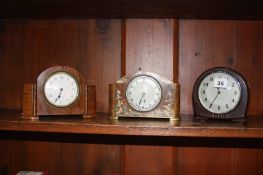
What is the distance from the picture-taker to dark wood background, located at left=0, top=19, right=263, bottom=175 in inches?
42.7

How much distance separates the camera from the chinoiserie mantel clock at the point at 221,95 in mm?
911

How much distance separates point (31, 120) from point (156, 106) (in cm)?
38

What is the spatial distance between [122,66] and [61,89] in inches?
10.3

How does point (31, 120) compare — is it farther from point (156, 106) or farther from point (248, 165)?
point (248, 165)

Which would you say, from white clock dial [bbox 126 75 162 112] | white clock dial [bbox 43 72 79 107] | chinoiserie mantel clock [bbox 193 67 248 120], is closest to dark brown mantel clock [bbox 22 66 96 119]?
white clock dial [bbox 43 72 79 107]

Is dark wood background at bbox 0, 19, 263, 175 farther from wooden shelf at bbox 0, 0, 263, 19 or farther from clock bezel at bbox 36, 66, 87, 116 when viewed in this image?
clock bezel at bbox 36, 66, 87, 116

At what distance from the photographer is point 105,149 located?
1.16m

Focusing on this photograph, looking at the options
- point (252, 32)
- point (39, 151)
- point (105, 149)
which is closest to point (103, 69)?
point (105, 149)

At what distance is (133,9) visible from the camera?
966mm

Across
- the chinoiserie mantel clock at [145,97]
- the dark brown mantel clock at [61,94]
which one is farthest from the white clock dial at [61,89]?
the chinoiserie mantel clock at [145,97]

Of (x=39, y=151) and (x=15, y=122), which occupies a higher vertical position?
(x=15, y=122)

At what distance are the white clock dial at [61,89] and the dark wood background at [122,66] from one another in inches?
8.2

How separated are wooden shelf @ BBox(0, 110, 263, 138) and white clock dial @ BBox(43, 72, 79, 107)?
0.23 feet

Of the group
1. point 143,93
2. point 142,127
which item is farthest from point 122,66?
point 142,127
